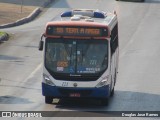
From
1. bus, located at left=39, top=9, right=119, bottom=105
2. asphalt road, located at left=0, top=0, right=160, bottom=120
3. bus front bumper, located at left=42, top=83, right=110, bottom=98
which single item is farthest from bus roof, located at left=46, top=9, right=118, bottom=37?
asphalt road, located at left=0, top=0, right=160, bottom=120

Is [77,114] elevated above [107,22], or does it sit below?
below

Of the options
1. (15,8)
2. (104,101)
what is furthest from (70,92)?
(15,8)

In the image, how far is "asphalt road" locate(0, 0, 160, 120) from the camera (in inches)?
942

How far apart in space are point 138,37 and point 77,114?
61.5ft

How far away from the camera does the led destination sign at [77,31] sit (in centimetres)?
2331

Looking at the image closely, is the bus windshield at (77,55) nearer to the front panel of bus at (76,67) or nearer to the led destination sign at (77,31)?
the front panel of bus at (76,67)

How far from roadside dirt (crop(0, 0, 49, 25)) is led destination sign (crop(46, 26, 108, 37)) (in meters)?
19.9

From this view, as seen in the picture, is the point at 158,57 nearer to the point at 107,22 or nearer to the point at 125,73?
the point at 125,73

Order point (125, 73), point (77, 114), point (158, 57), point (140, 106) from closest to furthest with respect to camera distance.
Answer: point (77, 114) < point (140, 106) < point (125, 73) < point (158, 57)

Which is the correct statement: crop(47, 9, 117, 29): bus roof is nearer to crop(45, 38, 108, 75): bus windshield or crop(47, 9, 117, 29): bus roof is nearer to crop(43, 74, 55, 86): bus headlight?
crop(45, 38, 108, 75): bus windshield

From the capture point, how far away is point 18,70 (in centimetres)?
3053

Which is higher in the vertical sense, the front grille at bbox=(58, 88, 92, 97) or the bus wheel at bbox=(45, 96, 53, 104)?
the front grille at bbox=(58, 88, 92, 97)

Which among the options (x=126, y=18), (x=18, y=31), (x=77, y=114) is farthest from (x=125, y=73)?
(x=126, y=18)

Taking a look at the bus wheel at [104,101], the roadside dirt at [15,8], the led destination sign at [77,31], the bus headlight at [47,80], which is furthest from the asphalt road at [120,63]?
the led destination sign at [77,31]
